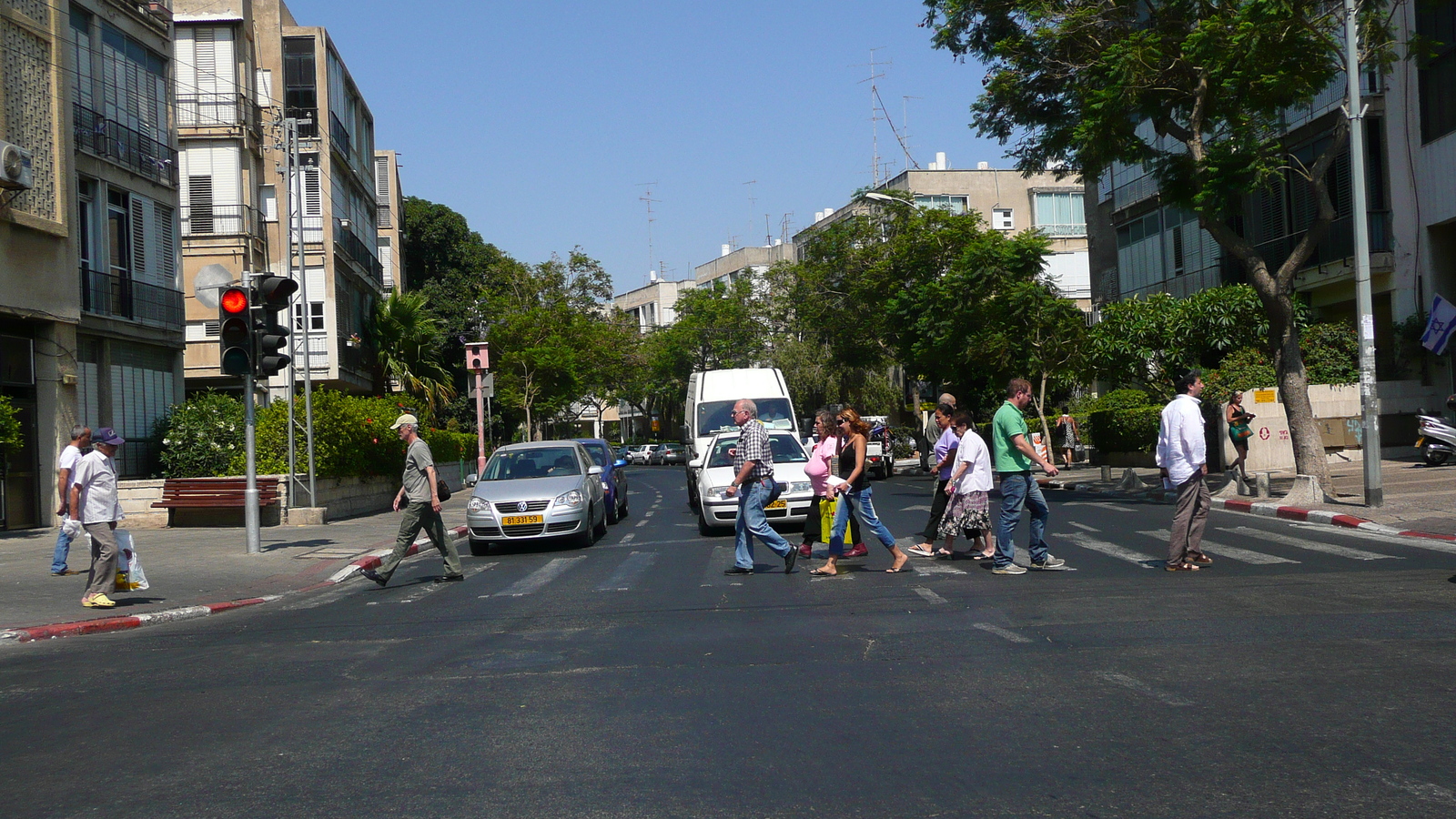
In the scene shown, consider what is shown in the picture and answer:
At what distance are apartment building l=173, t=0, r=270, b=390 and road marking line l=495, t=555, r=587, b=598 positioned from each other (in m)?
22.2

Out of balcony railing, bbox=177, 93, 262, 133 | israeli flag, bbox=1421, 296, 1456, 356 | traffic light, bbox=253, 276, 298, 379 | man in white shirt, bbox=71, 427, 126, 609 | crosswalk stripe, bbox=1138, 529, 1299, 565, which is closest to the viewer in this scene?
man in white shirt, bbox=71, 427, 126, 609

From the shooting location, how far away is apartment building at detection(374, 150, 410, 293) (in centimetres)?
5646

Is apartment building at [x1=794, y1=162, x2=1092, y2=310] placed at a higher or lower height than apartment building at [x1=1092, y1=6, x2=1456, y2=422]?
higher

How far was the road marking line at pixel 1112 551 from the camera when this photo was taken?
12.7m

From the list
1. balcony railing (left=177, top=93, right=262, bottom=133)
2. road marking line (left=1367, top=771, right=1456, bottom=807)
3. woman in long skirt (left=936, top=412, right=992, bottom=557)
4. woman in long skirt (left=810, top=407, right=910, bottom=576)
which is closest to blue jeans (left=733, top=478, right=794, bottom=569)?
woman in long skirt (left=810, top=407, right=910, bottom=576)

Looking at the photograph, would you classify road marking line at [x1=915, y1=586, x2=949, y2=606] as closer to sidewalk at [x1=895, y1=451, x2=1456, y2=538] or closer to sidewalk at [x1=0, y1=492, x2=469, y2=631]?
sidewalk at [x1=895, y1=451, x2=1456, y2=538]

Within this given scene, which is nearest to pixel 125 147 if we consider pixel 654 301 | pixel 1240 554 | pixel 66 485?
pixel 66 485

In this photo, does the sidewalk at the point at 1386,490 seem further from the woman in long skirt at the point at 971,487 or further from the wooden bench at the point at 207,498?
the wooden bench at the point at 207,498

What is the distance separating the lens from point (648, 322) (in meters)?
111

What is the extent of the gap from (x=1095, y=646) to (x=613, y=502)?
1480cm

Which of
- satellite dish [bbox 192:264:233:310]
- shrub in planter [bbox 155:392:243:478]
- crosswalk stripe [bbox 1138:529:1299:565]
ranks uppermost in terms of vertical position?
satellite dish [bbox 192:264:233:310]

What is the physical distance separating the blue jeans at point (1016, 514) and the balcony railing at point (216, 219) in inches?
1116

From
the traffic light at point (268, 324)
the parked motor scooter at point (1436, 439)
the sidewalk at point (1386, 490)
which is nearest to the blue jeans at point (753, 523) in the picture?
the traffic light at point (268, 324)

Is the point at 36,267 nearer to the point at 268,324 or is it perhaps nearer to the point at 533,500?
the point at 268,324
